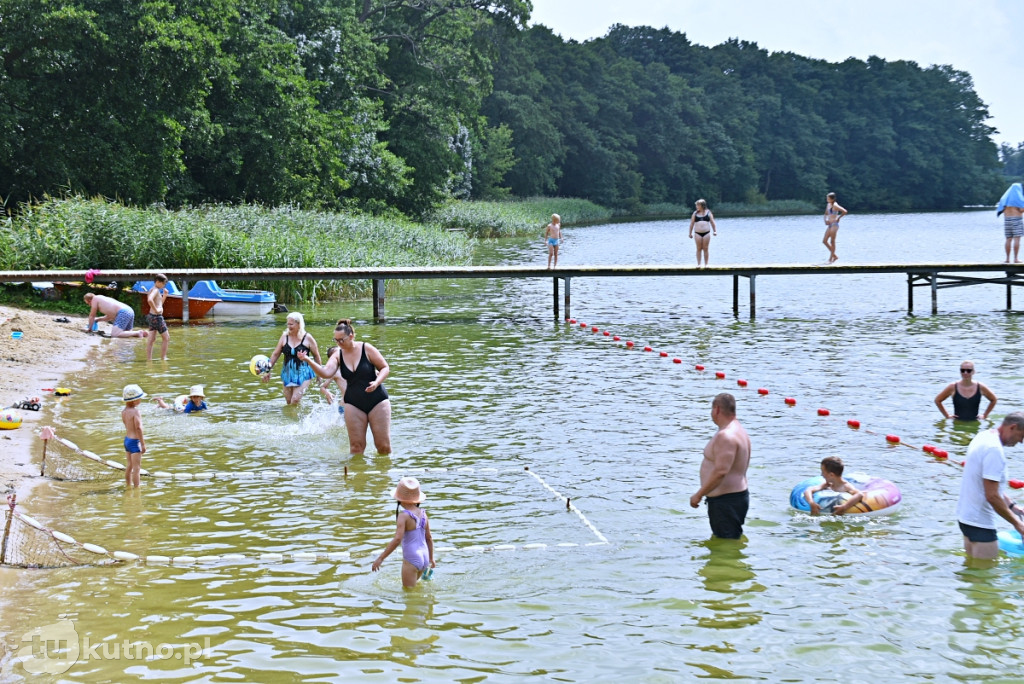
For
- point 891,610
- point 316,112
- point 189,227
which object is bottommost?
point 891,610

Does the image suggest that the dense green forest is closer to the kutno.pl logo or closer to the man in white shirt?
the kutno.pl logo

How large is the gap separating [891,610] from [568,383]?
34.2ft

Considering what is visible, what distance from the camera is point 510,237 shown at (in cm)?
6806

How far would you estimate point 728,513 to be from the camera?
9.89 m

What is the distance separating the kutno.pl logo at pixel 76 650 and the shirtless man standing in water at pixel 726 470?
4215mm

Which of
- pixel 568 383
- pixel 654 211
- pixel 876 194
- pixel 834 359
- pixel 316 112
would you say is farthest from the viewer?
pixel 876 194

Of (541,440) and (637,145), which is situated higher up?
(637,145)

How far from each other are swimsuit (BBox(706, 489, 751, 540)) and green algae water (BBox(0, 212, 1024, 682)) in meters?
0.14

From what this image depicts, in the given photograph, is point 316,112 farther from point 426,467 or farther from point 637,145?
point 637,145

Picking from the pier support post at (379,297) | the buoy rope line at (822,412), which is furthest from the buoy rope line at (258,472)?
the pier support post at (379,297)

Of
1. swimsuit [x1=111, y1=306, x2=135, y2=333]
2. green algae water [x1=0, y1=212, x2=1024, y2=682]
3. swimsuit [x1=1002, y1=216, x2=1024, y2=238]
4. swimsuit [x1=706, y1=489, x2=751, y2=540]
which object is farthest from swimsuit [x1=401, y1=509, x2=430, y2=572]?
swimsuit [x1=1002, y1=216, x2=1024, y2=238]

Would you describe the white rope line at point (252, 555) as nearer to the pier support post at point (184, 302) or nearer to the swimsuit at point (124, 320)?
the swimsuit at point (124, 320)

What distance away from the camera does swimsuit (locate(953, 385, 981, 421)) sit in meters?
15.1

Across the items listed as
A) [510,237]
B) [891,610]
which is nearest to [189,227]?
[891,610]
